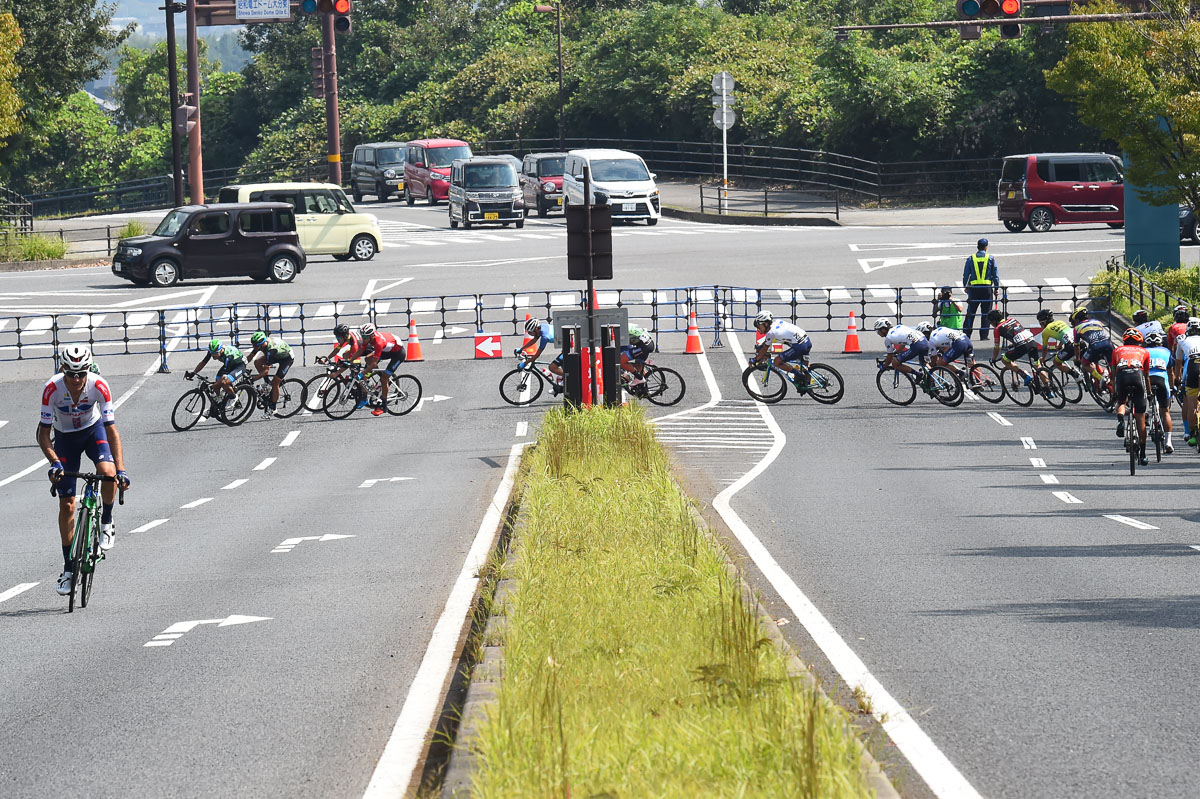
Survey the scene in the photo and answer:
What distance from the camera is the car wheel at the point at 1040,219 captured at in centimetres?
4422

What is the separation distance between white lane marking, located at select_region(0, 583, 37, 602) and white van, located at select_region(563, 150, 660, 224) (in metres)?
36.4

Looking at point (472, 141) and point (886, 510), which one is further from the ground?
point (472, 141)

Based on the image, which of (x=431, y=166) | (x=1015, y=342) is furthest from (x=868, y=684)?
(x=431, y=166)

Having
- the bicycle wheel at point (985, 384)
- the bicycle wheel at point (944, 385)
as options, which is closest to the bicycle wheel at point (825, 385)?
the bicycle wheel at point (944, 385)

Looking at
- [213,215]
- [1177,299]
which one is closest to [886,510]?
[1177,299]

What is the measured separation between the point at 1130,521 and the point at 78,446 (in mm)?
8368

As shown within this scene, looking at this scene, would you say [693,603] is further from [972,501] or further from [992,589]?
[972,501]

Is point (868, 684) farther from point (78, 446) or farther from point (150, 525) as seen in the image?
point (150, 525)

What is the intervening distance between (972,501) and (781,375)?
34.4 ft

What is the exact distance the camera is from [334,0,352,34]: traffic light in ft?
103

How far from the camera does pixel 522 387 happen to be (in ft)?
87.8

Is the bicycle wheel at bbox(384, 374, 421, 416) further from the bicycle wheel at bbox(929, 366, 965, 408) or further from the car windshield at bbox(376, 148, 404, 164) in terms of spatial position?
the car windshield at bbox(376, 148, 404, 164)

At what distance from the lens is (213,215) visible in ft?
124

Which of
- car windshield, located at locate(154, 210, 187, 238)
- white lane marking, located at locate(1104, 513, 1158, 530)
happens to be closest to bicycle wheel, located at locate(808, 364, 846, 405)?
white lane marking, located at locate(1104, 513, 1158, 530)
